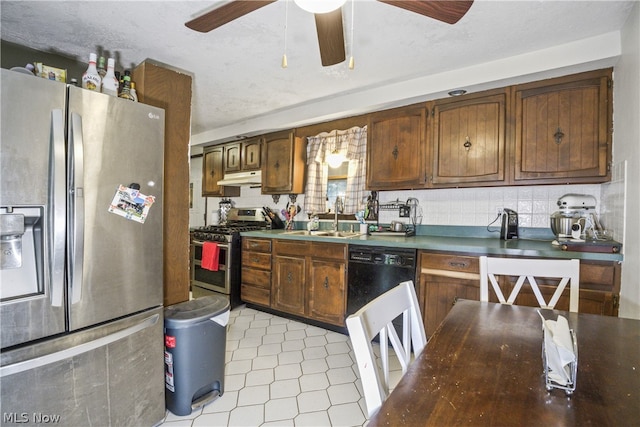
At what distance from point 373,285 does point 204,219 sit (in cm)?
348

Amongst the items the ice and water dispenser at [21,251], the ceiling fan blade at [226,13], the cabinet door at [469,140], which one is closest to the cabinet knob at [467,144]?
the cabinet door at [469,140]

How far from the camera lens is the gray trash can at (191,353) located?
63.4 inches

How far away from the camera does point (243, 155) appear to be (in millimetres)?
4016

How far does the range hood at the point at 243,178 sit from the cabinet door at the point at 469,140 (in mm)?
2206

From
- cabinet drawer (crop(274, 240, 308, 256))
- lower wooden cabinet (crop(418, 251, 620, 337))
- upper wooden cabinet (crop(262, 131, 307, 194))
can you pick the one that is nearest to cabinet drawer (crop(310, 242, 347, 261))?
cabinet drawer (crop(274, 240, 308, 256))

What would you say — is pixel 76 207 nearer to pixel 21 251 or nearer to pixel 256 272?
pixel 21 251

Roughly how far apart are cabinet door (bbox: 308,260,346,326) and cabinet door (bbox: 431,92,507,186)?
121cm

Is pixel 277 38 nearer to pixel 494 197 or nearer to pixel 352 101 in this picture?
pixel 352 101

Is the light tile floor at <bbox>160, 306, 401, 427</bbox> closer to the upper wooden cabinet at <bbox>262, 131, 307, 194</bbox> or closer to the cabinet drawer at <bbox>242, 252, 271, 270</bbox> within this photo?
the cabinet drawer at <bbox>242, 252, 271, 270</bbox>

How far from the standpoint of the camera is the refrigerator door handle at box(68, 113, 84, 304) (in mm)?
1219

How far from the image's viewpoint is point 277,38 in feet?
6.38

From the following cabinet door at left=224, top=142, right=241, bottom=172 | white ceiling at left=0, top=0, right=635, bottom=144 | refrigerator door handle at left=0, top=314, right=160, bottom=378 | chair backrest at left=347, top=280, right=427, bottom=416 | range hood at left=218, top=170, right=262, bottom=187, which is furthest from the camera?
cabinet door at left=224, top=142, right=241, bottom=172

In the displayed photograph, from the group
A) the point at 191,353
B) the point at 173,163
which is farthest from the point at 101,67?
the point at 191,353

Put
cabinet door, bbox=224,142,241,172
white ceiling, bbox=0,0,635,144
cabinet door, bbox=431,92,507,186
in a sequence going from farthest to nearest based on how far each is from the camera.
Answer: cabinet door, bbox=224,142,241,172, cabinet door, bbox=431,92,507,186, white ceiling, bbox=0,0,635,144
